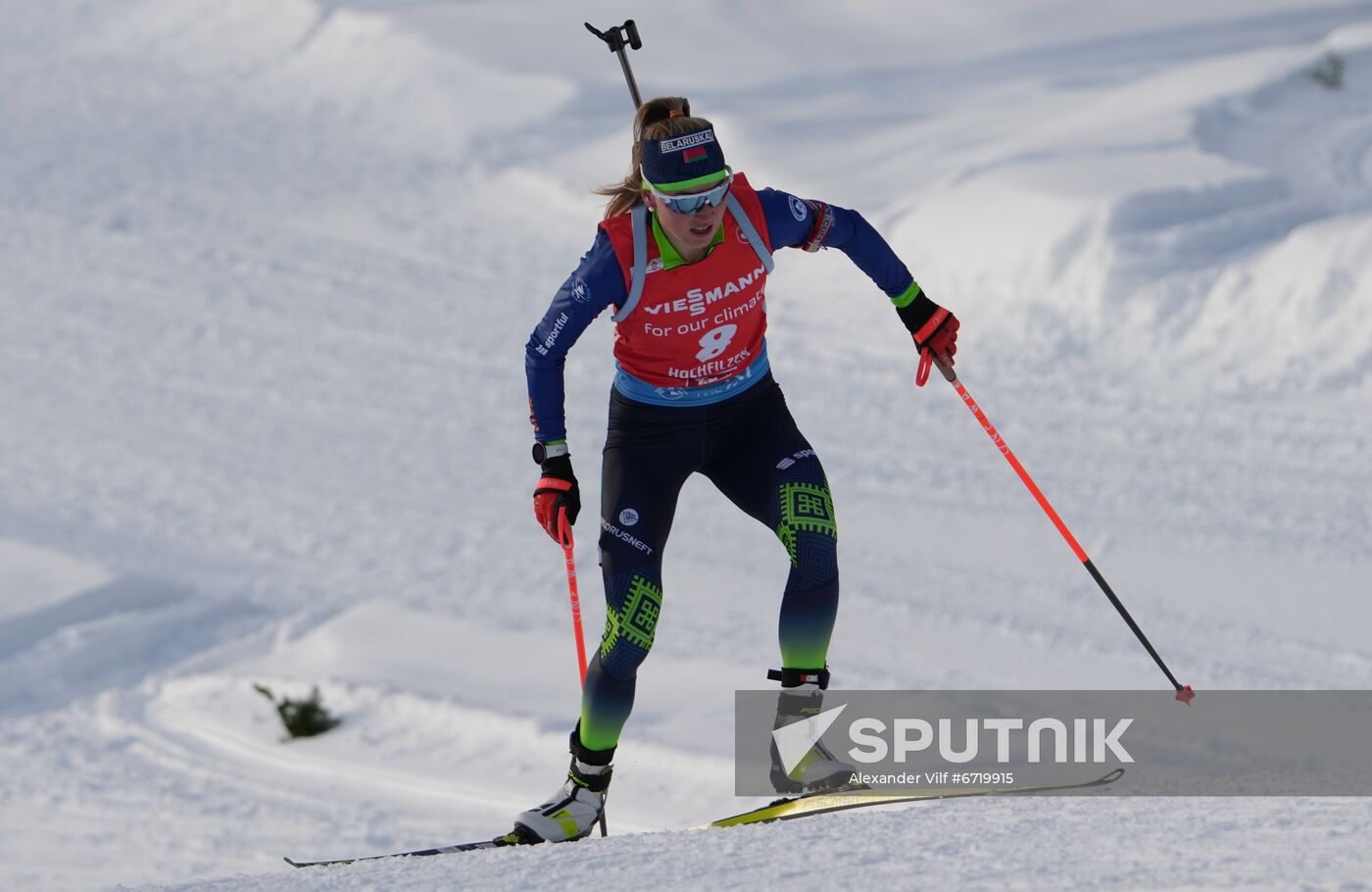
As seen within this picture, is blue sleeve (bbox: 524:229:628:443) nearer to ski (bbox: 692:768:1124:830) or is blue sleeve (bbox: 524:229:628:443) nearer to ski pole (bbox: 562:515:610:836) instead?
ski pole (bbox: 562:515:610:836)

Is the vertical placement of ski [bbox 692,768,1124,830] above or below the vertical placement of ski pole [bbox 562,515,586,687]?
below

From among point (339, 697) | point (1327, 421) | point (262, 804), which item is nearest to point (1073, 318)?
point (1327, 421)

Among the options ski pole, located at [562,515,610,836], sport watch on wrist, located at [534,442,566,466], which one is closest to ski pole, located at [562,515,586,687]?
ski pole, located at [562,515,610,836]

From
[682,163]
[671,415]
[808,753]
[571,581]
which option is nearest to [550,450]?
[671,415]

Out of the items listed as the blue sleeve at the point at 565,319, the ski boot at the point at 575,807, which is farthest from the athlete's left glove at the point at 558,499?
the ski boot at the point at 575,807

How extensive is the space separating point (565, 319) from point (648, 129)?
1.81 feet

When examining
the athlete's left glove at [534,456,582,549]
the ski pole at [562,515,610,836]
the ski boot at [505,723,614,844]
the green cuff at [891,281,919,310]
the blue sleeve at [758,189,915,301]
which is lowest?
the ski boot at [505,723,614,844]

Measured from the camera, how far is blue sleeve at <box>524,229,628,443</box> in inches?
164

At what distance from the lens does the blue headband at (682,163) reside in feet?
13.3

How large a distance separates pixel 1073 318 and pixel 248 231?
264 inches

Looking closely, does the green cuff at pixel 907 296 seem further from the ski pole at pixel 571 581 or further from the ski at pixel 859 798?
the ski at pixel 859 798

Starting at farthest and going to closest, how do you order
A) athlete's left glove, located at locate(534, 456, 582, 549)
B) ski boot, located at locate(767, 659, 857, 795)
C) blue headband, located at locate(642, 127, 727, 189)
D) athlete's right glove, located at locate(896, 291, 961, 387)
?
1. athlete's right glove, located at locate(896, 291, 961, 387)
2. ski boot, located at locate(767, 659, 857, 795)
3. athlete's left glove, located at locate(534, 456, 582, 549)
4. blue headband, located at locate(642, 127, 727, 189)

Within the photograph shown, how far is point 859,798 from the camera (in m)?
4.54

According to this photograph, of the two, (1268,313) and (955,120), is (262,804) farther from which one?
(955,120)
